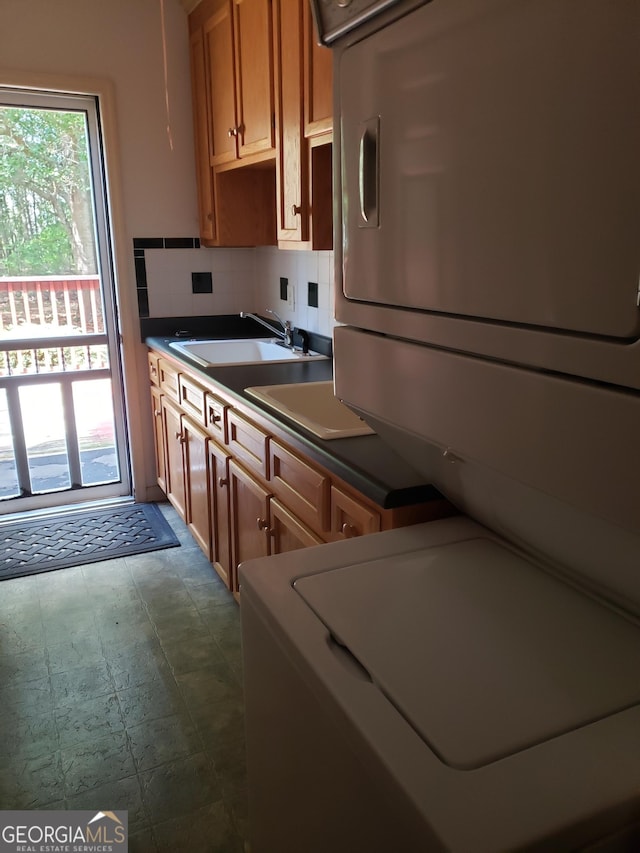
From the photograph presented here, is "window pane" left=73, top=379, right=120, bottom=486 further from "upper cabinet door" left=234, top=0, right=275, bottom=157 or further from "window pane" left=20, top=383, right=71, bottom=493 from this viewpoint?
"upper cabinet door" left=234, top=0, right=275, bottom=157

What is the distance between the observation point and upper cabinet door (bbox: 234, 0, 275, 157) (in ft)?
7.54

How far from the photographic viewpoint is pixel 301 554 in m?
1.14

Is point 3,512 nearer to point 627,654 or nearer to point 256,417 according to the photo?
point 256,417

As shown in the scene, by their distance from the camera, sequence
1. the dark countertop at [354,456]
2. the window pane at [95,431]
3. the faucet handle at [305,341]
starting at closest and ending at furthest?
the dark countertop at [354,456]
the faucet handle at [305,341]
the window pane at [95,431]

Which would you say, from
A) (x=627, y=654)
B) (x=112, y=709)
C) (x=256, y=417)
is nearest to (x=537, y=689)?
(x=627, y=654)

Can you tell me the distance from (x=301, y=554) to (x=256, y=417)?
2.96ft

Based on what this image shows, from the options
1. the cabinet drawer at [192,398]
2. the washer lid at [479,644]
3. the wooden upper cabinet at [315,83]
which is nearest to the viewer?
the washer lid at [479,644]

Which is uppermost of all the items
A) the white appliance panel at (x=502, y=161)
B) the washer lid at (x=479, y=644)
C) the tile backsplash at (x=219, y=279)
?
the white appliance panel at (x=502, y=161)

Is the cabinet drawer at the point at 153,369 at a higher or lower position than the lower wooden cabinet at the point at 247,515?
higher

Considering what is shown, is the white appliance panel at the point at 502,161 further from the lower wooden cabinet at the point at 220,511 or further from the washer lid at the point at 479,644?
the lower wooden cabinet at the point at 220,511

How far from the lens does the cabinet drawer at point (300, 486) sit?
1.62 meters

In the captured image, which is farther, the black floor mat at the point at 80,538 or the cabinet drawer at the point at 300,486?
the black floor mat at the point at 80,538

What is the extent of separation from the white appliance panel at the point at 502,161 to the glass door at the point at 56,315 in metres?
2.68

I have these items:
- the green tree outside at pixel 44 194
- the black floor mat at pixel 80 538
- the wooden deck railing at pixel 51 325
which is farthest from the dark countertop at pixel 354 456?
the green tree outside at pixel 44 194
